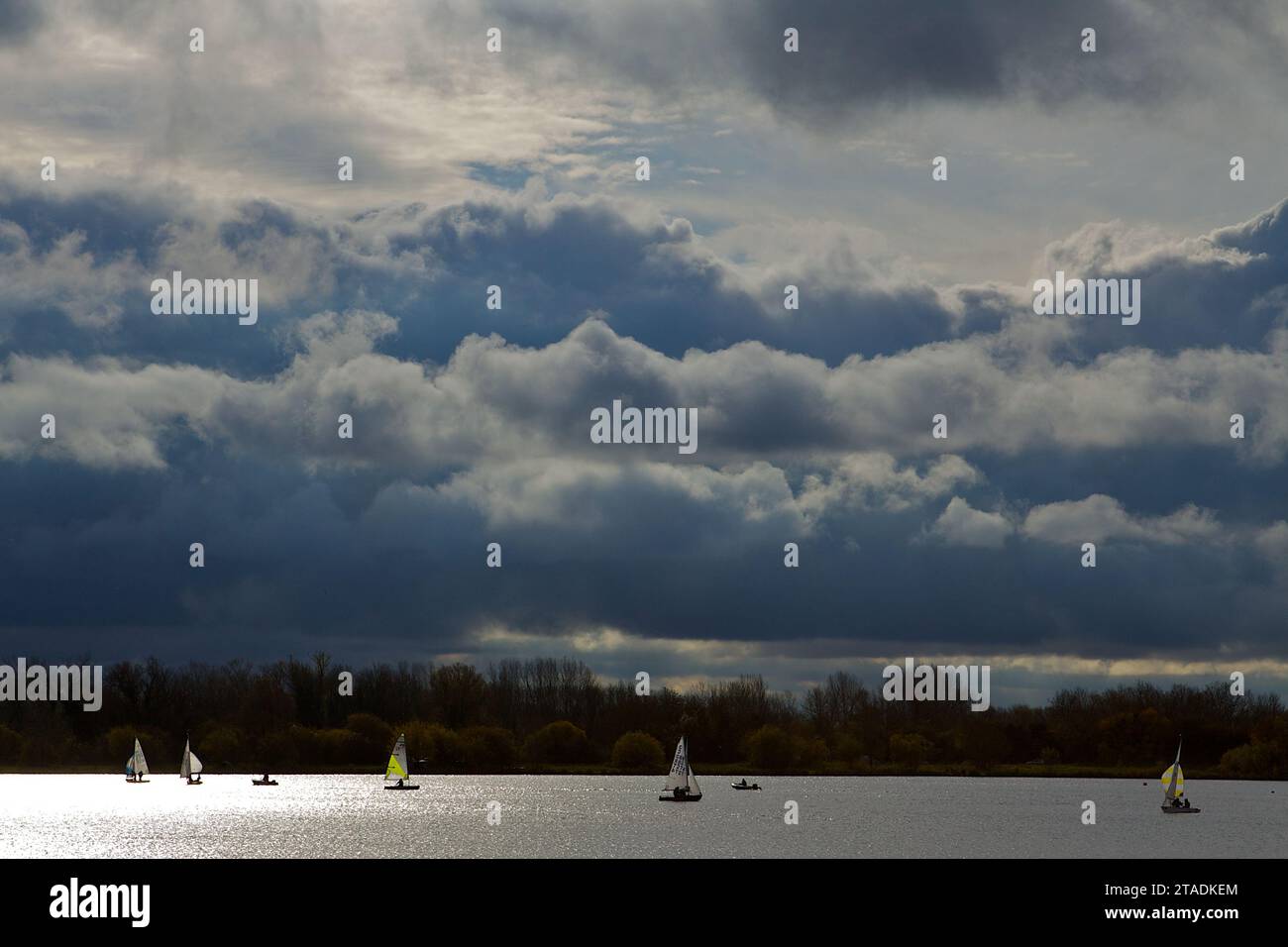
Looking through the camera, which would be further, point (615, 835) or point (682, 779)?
point (682, 779)

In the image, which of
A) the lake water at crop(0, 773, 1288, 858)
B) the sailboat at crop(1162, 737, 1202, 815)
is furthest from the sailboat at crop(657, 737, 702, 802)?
the sailboat at crop(1162, 737, 1202, 815)

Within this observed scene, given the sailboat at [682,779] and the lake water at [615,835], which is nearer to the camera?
the lake water at [615,835]

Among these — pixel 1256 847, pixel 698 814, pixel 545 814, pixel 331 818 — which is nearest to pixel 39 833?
pixel 331 818

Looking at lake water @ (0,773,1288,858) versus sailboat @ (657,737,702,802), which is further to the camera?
sailboat @ (657,737,702,802)

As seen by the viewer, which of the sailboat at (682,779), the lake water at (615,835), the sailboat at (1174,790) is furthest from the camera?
the sailboat at (682,779)

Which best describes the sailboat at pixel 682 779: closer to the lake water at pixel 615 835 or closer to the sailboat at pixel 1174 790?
the lake water at pixel 615 835

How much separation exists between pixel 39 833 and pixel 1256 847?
12378cm

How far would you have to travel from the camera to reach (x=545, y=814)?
190375 mm

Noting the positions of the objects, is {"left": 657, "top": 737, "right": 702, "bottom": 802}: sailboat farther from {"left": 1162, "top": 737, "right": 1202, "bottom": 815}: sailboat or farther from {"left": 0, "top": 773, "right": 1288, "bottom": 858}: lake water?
{"left": 1162, "top": 737, "right": 1202, "bottom": 815}: sailboat

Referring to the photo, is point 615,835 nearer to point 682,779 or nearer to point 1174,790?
point 682,779

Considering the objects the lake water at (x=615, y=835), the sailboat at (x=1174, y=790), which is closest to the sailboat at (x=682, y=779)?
the lake water at (x=615, y=835)

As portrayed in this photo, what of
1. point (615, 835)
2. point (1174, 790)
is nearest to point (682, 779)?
point (615, 835)
